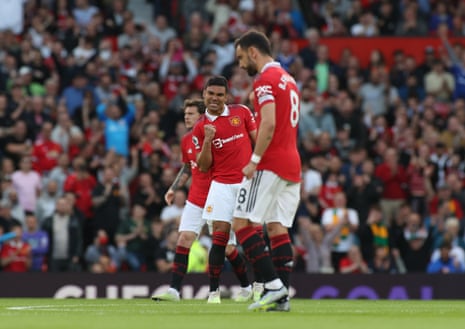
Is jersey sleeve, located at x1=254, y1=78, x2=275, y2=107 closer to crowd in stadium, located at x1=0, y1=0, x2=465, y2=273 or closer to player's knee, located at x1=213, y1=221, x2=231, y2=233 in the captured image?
player's knee, located at x1=213, y1=221, x2=231, y2=233

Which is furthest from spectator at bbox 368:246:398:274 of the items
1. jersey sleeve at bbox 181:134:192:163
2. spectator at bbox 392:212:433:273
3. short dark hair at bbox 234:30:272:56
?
short dark hair at bbox 234:30:272:56

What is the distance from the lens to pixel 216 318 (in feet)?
35.1

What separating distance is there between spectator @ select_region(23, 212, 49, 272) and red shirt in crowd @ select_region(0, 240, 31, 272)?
126 mm

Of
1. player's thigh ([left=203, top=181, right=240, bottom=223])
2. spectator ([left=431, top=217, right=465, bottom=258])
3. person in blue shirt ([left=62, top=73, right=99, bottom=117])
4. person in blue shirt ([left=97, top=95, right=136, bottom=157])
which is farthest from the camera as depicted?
person in blue shirt ([left=62, top=73, right=99, bottom=117])

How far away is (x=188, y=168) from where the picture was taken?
15.3 m

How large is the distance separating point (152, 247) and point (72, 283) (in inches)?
73.0

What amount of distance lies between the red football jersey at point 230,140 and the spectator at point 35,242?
673cm

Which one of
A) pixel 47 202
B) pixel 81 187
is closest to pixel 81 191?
pixel 81 187

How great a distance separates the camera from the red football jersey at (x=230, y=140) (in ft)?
46.3

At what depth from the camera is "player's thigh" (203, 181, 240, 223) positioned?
1405cm

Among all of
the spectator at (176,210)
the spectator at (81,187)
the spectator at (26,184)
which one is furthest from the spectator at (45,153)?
the spectator at (176,210)

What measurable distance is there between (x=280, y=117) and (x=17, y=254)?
385 inches

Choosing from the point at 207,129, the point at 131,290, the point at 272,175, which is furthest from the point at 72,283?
the point at 272,175

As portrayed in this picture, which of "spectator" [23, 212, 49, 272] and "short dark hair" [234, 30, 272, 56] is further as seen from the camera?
"spectator" [23, 212, 49, 272]
